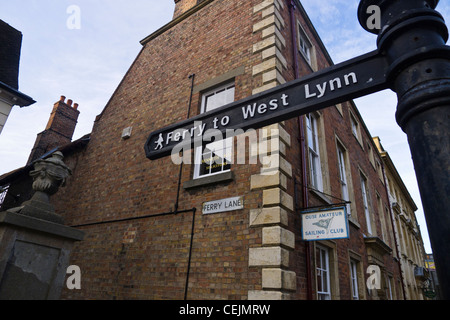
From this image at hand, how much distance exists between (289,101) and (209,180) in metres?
4.09

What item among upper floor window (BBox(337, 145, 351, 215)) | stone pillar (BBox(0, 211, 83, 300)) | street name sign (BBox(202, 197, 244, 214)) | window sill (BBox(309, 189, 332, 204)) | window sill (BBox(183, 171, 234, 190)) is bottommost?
stone pillar (BBox(0, 211, 83, 300))

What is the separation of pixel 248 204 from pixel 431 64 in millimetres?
4244

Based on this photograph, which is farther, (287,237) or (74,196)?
(74,196)

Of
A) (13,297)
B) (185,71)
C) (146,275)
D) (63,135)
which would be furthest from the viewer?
(63,135)

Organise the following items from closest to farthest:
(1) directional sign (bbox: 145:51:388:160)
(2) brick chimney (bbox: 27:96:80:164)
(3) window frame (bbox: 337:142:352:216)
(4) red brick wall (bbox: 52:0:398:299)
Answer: (1) directional sign (bbox: 145:51:388:160) < (4) red brick wall (bbox: 52:0:398:299) < (3) window frame (bbox: 337:142:352:216) < (2) brick chimney (bbox: 27:96:80:164)

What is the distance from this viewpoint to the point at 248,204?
18.0ft

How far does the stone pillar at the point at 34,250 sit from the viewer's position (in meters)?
2.71

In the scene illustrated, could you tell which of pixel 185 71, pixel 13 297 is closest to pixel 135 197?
pixel 185 71

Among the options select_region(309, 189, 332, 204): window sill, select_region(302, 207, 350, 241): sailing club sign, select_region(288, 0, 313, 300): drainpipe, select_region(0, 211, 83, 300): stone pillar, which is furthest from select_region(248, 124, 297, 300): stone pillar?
select_region(0, 211, 83, 300): stone pillar

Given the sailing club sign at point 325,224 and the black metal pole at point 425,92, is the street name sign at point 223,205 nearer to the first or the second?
the sailing club sign at point 325,224

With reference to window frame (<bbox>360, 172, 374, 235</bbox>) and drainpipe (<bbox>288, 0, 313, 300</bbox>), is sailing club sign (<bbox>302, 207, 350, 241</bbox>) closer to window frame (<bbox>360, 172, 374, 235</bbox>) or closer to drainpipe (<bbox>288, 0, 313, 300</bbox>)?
drainpipe (<bbox>288, 0, 313, 300</bbox>)

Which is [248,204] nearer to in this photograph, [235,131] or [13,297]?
[235,131]

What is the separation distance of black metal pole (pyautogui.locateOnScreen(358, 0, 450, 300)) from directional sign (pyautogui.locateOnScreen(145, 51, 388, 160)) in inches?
5.9

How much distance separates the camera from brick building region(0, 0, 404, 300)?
525 cm
